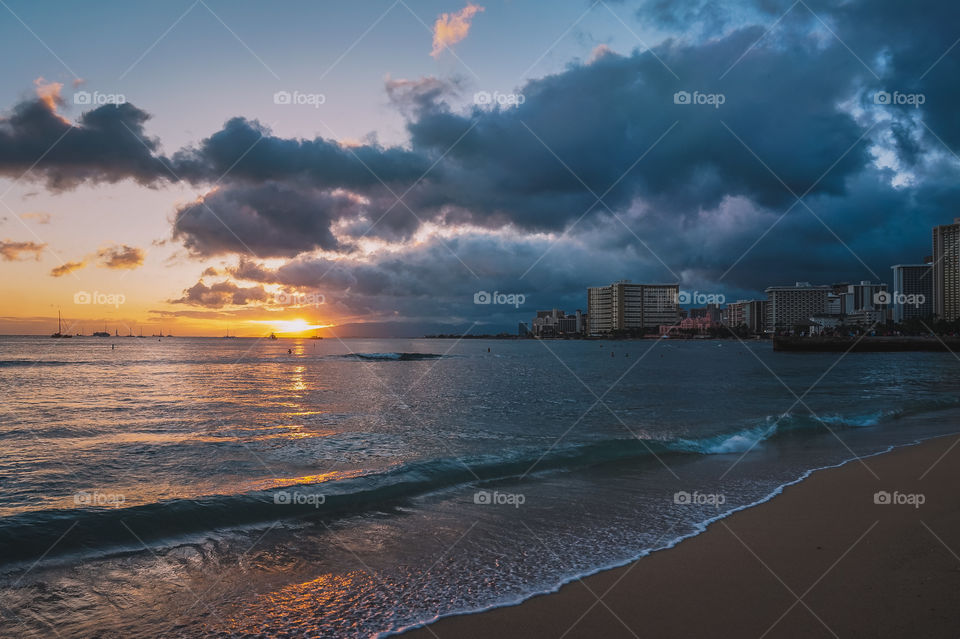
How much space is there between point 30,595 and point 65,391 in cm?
3056

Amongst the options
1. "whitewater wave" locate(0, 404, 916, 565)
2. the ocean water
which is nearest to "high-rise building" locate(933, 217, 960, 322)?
the ocean water

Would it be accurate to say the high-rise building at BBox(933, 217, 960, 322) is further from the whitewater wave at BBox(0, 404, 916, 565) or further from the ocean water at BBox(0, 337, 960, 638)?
the whitewater wave at BBox(0, 404, 916, 565)

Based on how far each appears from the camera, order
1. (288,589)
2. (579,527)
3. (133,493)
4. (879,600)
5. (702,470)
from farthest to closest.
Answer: (702,470), (133,493), (579,527), (288,589), (879,600)

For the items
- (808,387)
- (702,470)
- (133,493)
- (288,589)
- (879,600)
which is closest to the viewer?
(879,600)

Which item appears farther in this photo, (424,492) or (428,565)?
(424,492)

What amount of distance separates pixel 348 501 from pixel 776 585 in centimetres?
686

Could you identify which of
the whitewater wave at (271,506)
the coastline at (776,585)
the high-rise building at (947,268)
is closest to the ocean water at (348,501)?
the whitewater wave at (271,506)

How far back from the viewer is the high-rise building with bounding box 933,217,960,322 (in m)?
169

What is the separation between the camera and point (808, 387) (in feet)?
121

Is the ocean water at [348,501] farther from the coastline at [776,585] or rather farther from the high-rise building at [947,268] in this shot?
the high-rise building at [947,268]

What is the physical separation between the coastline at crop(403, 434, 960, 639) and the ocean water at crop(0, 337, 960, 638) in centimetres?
38

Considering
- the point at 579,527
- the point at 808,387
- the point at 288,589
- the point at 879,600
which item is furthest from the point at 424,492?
the point at 808,387

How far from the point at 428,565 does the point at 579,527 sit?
259cm

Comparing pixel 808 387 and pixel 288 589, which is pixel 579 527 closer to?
pixel 288 589
